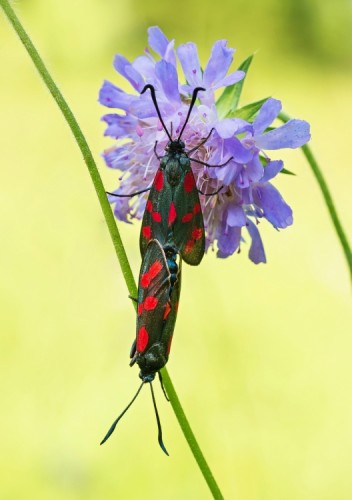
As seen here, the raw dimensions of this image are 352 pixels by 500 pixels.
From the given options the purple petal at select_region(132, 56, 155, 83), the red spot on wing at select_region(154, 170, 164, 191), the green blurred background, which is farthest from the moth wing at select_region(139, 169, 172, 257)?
the green blurred background

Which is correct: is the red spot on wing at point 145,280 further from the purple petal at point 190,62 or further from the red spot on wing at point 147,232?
the purple petal at point 190,62

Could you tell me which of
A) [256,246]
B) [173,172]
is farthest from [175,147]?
[256,246]

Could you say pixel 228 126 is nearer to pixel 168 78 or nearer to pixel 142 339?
pixel 168 78

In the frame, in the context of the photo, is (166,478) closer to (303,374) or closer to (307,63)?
(303,374)

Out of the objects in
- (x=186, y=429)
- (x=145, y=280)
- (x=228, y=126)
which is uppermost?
(x=228, y=126)

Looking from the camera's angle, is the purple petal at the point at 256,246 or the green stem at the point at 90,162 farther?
the purple petal at the point at 256,246

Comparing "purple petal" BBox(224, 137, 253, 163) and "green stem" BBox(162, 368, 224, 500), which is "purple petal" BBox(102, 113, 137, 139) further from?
"green stem" BBox(162, 368, 224, 500)

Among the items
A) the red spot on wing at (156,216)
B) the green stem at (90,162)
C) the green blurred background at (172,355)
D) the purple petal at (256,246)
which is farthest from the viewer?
the green blurred background at (172,355)

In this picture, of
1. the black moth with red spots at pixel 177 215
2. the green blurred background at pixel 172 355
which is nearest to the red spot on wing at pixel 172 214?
the black moth with red spots at pixel 177 215
